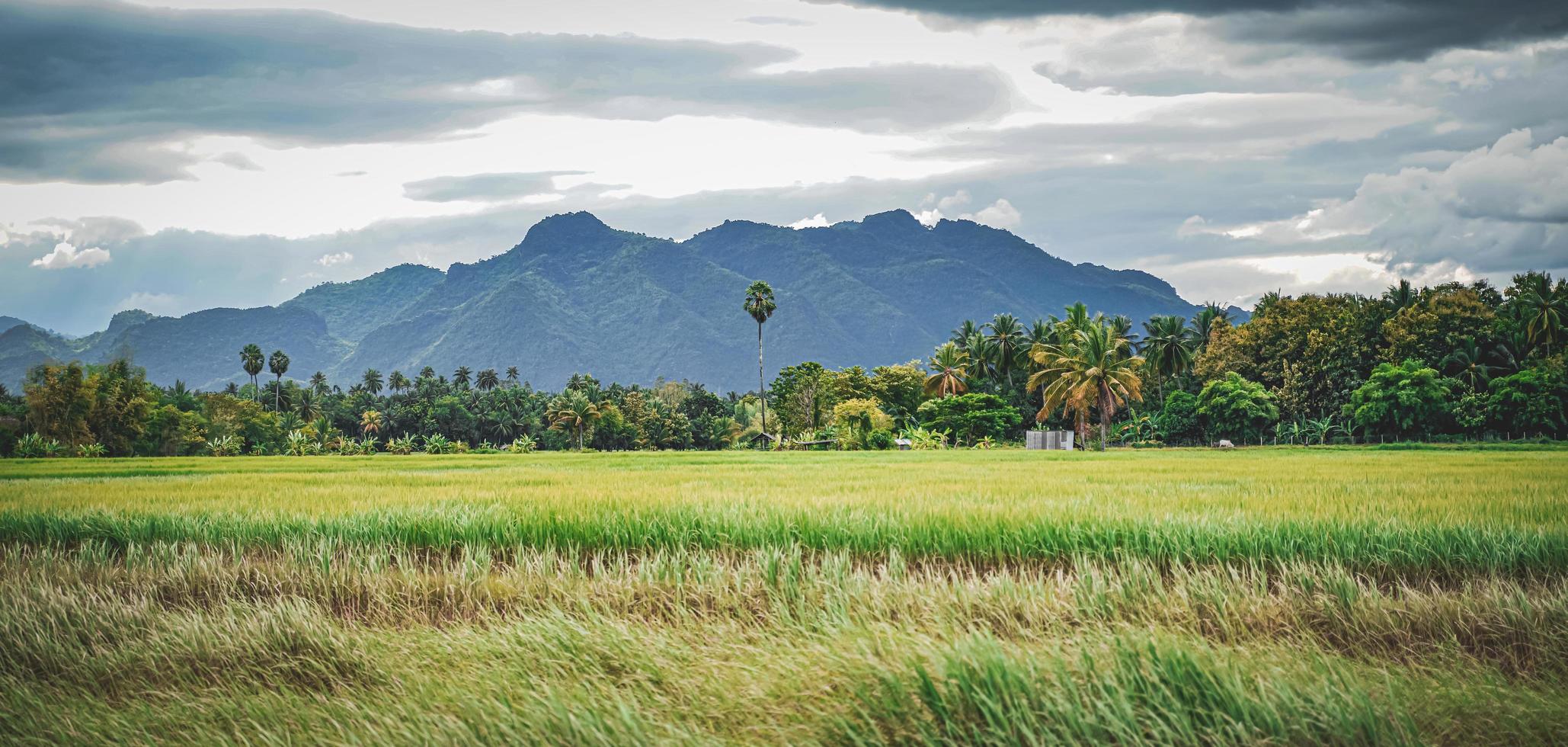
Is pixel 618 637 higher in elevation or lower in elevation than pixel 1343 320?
lower

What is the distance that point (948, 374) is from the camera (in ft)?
281

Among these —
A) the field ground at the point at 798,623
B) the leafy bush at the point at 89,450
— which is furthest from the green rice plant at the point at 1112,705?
the leafy bush at the point at 89,450

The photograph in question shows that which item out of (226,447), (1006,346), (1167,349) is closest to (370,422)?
(226,447)

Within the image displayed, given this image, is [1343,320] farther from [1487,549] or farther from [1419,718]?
[1419,718]

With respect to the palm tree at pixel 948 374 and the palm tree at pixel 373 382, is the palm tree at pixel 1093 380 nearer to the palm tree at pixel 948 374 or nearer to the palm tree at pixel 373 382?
the palm tree at pixel 948 374

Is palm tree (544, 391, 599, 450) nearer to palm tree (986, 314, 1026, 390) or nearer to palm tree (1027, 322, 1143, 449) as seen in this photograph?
palm tree (986, 314, 1026, 390)

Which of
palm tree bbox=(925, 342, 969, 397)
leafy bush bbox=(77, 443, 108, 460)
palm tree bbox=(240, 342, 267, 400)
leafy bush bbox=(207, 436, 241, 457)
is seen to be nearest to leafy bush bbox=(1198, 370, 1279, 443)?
palm tree bbox=(925, 342, 969, 397)

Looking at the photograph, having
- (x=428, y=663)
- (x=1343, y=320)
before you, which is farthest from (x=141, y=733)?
(x=1343, y=320)

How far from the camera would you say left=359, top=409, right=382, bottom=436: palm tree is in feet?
406

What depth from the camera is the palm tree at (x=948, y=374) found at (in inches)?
3322

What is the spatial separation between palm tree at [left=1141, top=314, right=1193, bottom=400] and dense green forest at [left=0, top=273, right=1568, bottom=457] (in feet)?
0.61

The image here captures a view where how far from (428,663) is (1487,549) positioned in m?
8.53

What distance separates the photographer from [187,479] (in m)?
19.8

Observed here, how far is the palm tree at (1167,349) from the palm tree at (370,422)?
10733cm
